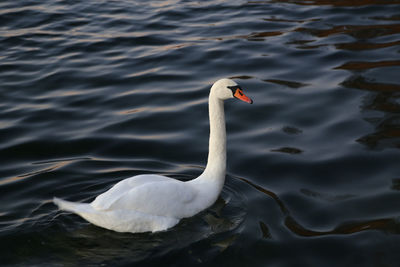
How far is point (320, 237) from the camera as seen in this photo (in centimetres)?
563

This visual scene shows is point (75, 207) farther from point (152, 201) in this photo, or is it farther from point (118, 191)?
point (152, 201)

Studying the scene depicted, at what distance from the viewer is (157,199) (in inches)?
223

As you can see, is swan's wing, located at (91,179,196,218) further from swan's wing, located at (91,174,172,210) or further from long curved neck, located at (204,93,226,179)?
long curved neck, located at (204,93,226,179)

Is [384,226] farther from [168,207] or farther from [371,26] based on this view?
[371,26]

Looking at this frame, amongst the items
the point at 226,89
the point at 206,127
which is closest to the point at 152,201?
the point at 226,89

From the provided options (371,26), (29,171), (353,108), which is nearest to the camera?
(29,171)

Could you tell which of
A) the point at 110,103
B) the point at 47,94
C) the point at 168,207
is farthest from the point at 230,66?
the point at 168,207

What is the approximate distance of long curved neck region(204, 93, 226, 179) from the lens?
628 cm

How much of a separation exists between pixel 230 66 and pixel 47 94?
3496 mm

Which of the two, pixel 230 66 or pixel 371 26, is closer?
pixel 230 66

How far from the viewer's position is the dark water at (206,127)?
559 cm

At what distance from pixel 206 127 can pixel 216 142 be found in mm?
2225

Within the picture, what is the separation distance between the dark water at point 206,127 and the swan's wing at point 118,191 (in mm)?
399

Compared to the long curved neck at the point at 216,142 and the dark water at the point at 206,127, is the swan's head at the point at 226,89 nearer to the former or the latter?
the long curved neck at the point at 216,142
